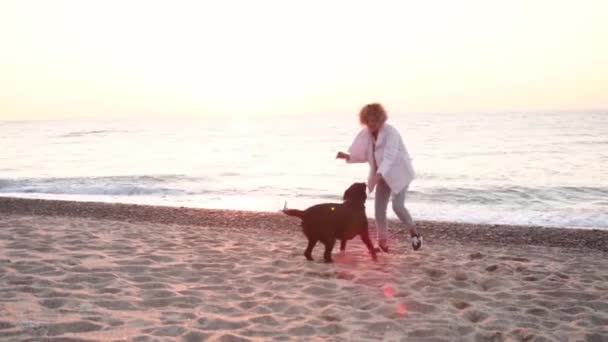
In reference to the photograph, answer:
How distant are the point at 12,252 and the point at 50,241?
2.59 feet

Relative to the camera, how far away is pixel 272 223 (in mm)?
10547

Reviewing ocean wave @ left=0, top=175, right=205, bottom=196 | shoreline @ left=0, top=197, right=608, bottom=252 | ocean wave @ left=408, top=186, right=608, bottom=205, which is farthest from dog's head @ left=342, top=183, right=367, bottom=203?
ocean wave @ left=0, top=175, right=205, bottom=196

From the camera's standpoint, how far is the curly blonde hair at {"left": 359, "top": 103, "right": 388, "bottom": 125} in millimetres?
6492

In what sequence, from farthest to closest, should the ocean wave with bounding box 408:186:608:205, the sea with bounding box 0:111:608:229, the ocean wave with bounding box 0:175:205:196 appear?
the ocean wave with bounding box 0:175:205:196
the ocean wave with bounding box 408:186:608:205
the sea with bounding box 0:111:608:229

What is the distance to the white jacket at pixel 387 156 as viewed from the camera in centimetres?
650

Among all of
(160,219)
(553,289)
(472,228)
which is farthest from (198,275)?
(472,228)

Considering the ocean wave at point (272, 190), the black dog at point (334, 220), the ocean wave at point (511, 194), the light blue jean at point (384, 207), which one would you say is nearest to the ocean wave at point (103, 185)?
the ocean wave at point (272, 190)

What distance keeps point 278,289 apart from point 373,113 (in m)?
2.53

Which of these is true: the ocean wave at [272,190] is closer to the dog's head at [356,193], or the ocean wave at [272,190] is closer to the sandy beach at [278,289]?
the sandy beach at [278,289]

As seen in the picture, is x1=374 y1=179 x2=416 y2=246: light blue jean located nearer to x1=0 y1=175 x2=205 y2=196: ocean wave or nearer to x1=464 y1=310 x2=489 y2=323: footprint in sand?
x1=464 y1=310 x2=489 y2=323: footprint in sand

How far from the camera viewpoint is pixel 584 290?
5383mm

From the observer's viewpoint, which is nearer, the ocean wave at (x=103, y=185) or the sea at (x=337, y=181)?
the sea at (x=337, y=181)

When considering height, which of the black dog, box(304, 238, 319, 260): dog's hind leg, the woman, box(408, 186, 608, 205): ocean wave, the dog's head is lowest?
box(408, 186, 608, 205): ocean wave

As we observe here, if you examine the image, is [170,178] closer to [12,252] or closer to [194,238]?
[194,238]
